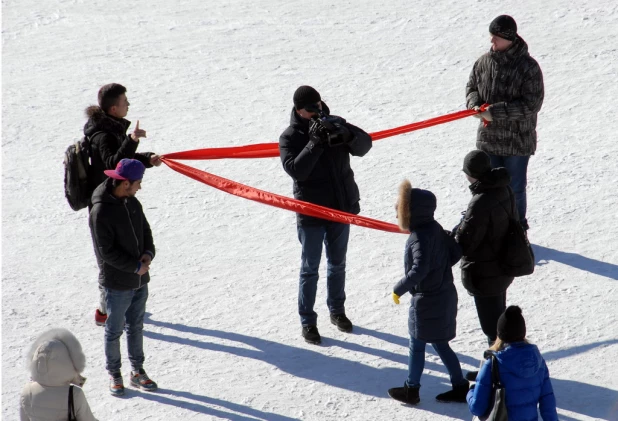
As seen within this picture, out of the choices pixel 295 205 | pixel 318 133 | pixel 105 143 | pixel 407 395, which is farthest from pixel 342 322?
pixel 105 143

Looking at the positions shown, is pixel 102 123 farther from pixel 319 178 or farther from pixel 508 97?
pixel 508 97

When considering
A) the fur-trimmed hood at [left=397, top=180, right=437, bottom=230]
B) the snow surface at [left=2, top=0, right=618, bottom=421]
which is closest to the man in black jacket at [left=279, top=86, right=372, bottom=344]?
the snow surface at [left=2, top=0, right=618, bottom=421]

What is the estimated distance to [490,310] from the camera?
6.05 m

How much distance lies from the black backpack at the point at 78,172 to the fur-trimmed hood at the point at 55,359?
2.33m

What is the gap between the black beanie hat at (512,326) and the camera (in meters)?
4.77

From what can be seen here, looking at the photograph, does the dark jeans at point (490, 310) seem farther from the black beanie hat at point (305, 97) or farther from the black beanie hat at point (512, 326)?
the black beanie hat at point (305, 97)

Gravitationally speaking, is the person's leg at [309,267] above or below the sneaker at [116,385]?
above

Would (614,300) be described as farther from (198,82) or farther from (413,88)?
(198,82)

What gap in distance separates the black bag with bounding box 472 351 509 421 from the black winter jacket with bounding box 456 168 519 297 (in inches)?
43.7

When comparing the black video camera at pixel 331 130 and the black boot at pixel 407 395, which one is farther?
the black video camera at pixel 331 130

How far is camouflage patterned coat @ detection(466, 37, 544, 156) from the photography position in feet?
24.4

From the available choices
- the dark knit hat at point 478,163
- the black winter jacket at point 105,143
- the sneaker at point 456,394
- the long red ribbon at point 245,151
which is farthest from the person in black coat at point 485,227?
the black winter jacket at point 105,143

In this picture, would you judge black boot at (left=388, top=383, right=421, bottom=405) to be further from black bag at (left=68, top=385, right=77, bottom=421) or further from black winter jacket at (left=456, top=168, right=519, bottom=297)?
black bag at (left=68, top=385, right=77, bottom=421)

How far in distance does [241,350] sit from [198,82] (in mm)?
6608
